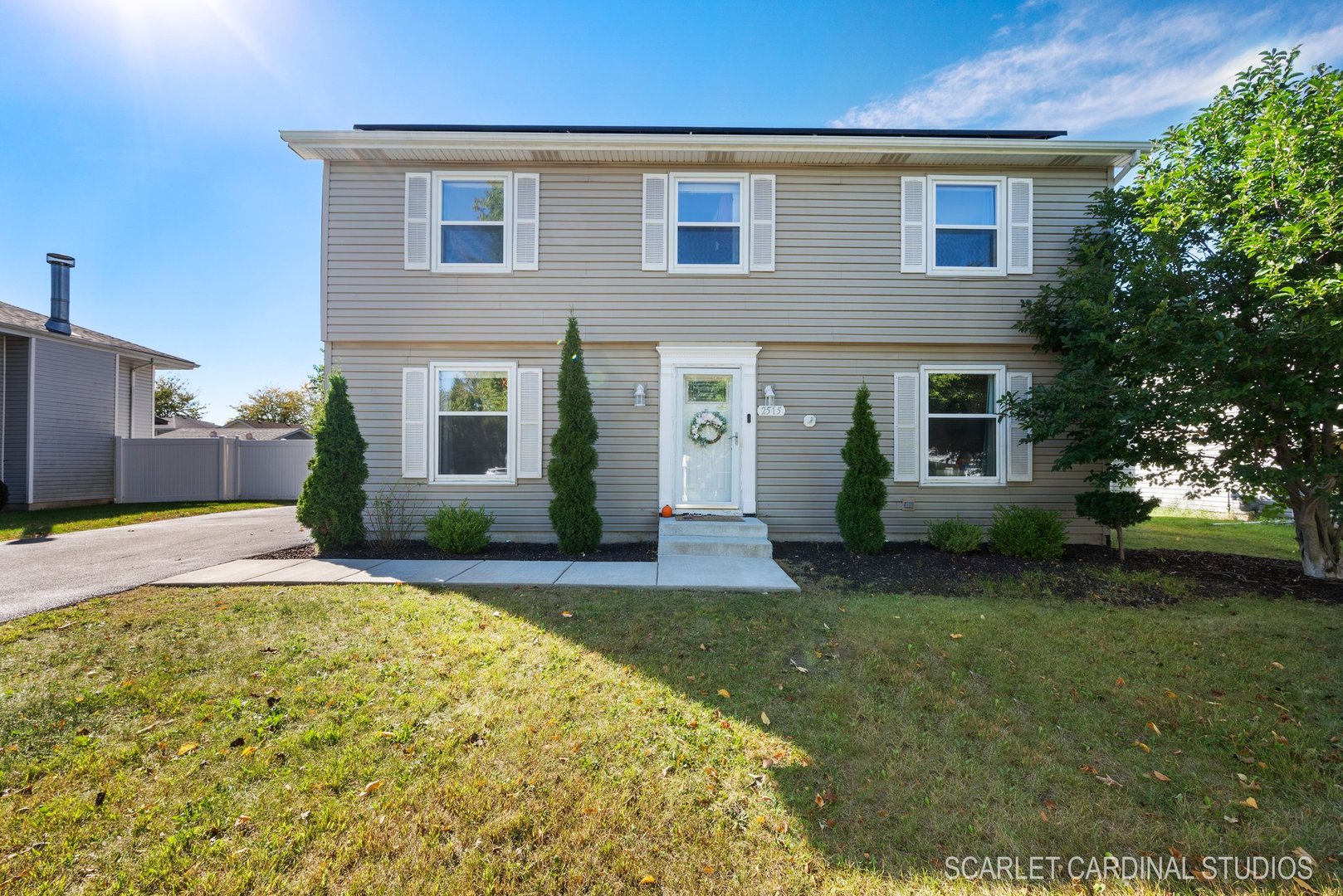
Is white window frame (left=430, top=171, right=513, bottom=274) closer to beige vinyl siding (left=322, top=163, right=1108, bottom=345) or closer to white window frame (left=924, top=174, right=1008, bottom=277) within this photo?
beige vinyl siding (left=322, top=163, right=1108, bottom=345)

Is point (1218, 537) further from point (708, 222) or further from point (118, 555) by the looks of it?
point (118, 555)

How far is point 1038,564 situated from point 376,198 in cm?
1014

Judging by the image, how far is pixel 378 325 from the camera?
727cm

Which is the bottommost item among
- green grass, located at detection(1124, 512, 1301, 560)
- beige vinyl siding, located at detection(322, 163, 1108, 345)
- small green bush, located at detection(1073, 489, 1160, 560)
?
green grass, located at detection(1124, 512, 1301, 560)

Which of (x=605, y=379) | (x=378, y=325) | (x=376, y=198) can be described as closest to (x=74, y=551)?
(x=378, y=325)

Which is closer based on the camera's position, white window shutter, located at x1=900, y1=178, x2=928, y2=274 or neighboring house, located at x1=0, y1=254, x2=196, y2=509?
white window shutter, located at x1=900, y1=178, x2=928, y2=274

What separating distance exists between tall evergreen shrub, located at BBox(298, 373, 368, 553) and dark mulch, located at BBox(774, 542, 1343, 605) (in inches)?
217

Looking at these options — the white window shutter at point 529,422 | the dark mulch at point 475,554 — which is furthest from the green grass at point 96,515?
the white window shutter at point 529,422

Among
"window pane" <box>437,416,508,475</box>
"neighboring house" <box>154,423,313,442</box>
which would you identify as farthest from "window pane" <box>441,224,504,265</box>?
"neighboring house" <box>154,423,313,442</box>

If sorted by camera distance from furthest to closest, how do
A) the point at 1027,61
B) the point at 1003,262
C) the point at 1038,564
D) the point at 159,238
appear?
the point at 159,238 → the point at 1027,61 → the point at 1003,262 → the point at 1038,564

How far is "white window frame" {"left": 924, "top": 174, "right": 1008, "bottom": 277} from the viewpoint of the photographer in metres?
7.25

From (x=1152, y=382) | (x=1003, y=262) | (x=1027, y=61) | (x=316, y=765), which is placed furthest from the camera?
(x=1027, y=61)

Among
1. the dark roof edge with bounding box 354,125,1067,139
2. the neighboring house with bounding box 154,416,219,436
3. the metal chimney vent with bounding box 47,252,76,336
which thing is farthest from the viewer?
the neighboring house with bounding box 154,416,219,436

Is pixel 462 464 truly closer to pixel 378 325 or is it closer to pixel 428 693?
pixel 378 325
